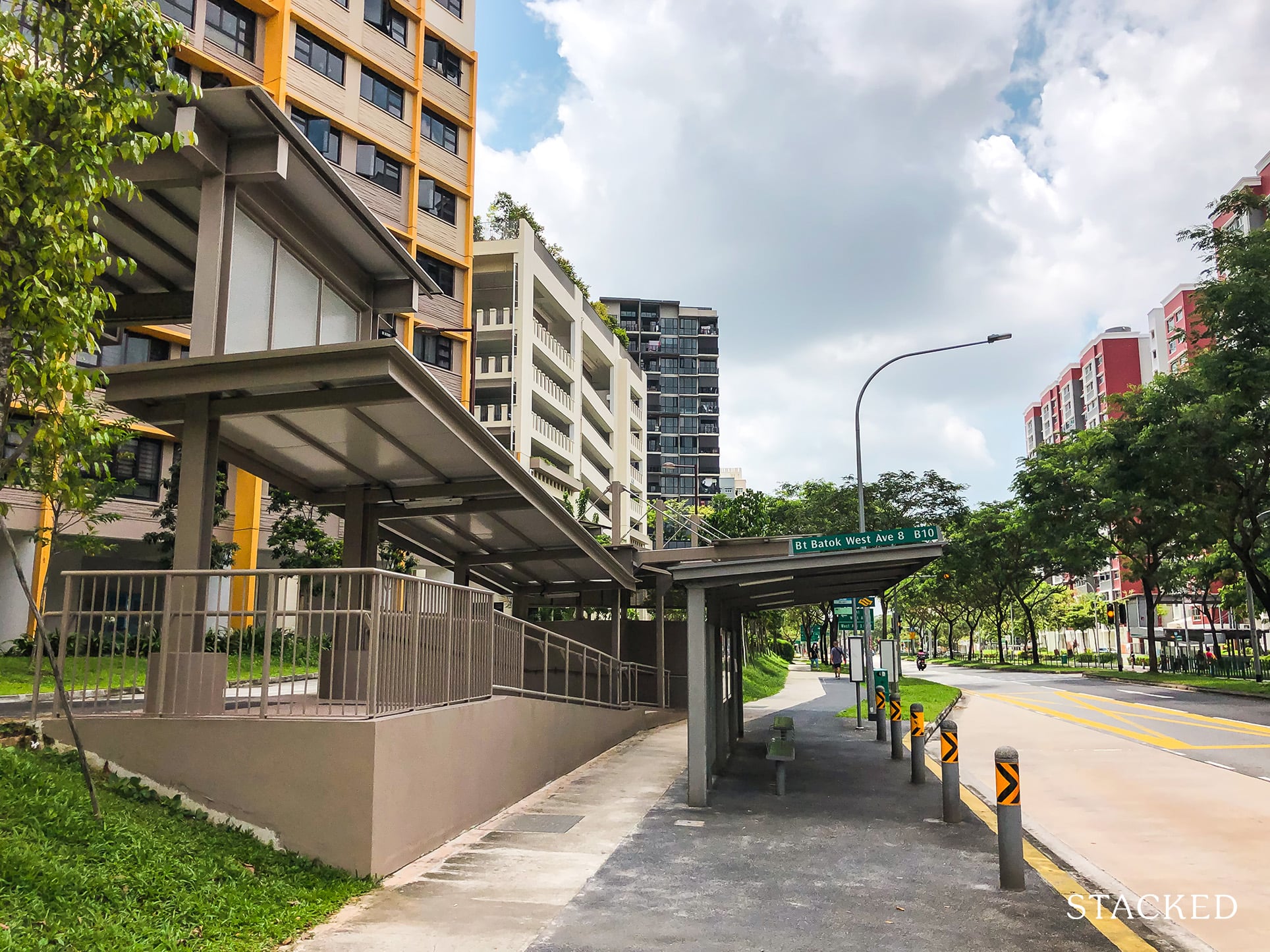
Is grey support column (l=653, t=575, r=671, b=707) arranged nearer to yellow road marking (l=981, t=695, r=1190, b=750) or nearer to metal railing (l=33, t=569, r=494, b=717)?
yellow road marking (l=981, t=695, r=1190, b=750)

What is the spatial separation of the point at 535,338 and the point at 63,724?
132ft

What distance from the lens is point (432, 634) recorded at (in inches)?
354

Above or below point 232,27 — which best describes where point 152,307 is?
below

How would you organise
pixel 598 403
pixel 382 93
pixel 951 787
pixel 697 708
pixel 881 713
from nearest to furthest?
pixel 951 787 < pixel 697 708 < pixel 881 713 < pixel 382 93 < pixel 598 403

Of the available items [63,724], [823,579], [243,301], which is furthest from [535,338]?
[63,724]

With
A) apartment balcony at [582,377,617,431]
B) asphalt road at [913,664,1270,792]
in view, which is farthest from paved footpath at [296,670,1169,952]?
apartment balcony at [582,377,617,431]

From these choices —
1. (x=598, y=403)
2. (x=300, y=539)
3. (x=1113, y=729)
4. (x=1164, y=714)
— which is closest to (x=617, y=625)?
(x=300, y=539)

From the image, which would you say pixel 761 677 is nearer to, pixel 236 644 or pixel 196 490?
pixel 196 490

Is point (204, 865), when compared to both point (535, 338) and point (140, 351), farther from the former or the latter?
point (535, 338)

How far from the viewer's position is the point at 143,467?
2853 centimetres

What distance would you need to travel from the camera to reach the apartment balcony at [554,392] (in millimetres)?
47250

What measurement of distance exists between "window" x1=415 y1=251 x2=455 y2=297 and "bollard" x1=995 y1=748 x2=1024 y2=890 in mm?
32629

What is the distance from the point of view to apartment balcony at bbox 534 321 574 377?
4775 cm

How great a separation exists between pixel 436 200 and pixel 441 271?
274cm
